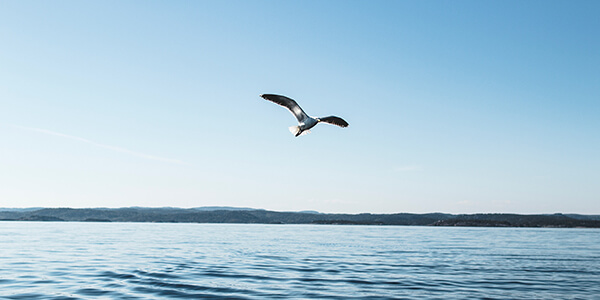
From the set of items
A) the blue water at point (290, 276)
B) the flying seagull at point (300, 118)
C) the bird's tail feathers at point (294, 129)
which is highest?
the flying seagull at point (300, 118)

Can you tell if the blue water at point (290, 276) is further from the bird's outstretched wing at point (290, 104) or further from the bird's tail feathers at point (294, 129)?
the bird's outstretched wing at point (290, 104)

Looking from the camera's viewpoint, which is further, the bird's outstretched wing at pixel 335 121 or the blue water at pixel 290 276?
the blue water at pixel 290 276

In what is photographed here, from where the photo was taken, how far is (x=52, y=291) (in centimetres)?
2347

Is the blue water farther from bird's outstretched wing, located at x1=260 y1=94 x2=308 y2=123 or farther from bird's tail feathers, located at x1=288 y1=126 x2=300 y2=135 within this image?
bird's outstretched wing, located at x1=260 y1=94 x2=308 y2=123

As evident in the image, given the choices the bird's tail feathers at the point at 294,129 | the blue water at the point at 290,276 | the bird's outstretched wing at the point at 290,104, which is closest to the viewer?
the bird's outstretched wing at the point at 290,104

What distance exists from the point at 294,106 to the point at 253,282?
1194 centimetres

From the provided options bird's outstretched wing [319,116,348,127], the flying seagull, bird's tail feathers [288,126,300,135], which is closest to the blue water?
bird's tail feathers [288,126,300,135]

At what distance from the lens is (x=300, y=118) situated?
20109mm

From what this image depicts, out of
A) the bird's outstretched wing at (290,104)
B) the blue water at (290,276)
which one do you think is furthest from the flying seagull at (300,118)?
the blue water at (290,276)

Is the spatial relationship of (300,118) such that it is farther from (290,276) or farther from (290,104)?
(290,276)

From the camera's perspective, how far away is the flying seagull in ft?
61.8

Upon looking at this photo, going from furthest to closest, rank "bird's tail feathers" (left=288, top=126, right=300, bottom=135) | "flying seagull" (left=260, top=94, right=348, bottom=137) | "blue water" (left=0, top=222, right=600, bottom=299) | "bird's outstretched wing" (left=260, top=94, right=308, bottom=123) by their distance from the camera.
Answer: "blue water" (left=0, top=222, right=600, bottom=299)
"bird's tail feathers" (left=288, top=126, right=300, bottom=135)
"flying seagull" (left=260, top=94, right=348, bottom=137)
"bird's outstretched wing" (left=260, top=94, right=308, bottom=123)

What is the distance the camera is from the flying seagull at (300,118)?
18844mm

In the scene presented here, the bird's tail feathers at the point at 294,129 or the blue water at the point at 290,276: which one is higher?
the bird's tail feathers at the point at 294,129
